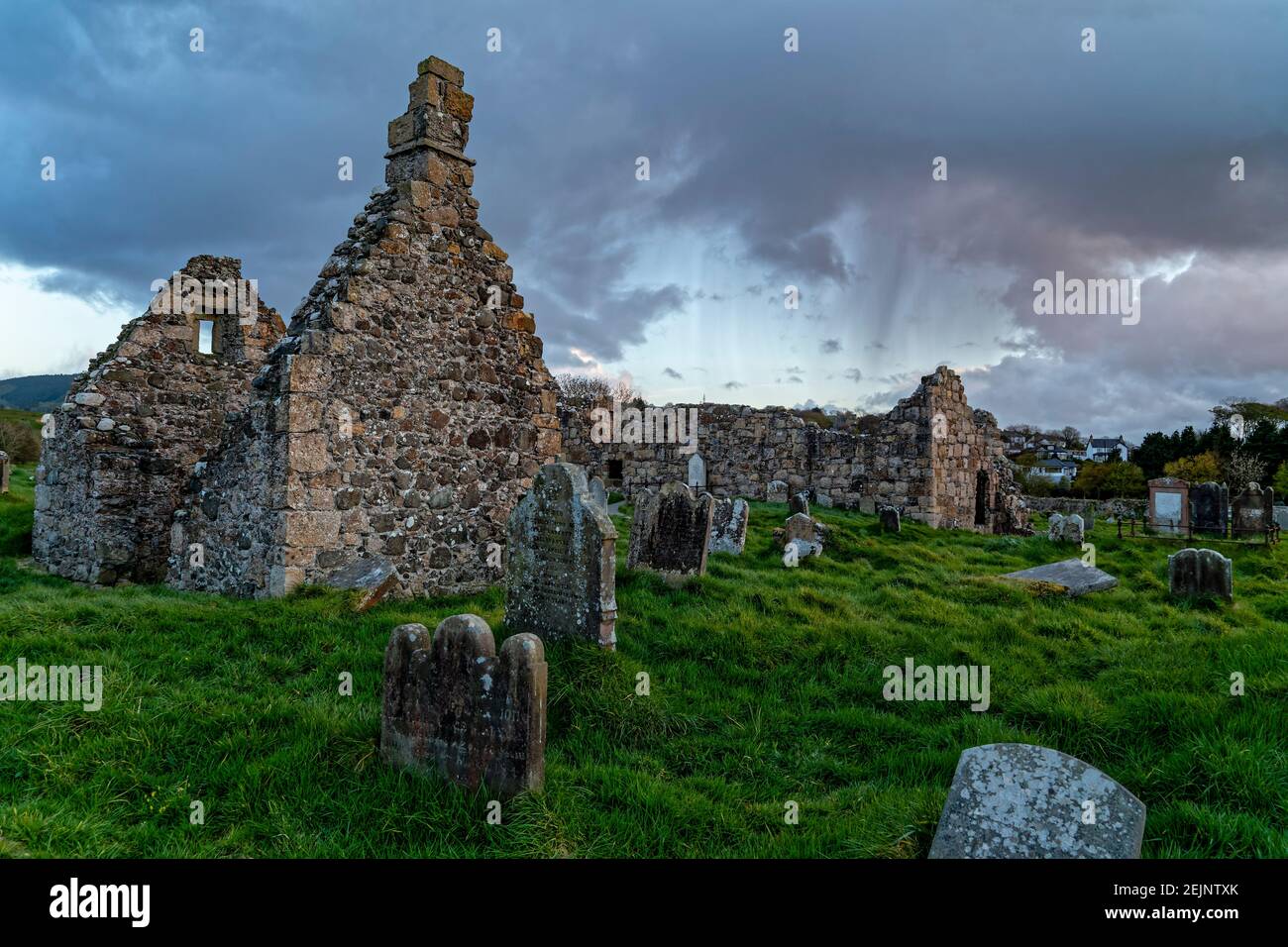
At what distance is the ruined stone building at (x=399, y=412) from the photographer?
28.3 ft

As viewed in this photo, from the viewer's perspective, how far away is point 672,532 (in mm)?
11148

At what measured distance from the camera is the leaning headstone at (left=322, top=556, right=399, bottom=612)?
8609 mm

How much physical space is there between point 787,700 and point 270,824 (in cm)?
432

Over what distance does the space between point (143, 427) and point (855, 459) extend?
16.6 m

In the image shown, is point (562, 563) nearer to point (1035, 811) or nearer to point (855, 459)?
point (1035, 811)

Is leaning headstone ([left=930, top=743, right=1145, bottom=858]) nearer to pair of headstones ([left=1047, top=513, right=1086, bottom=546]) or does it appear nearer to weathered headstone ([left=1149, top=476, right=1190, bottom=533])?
pair of headstones ([left=1047, top=513, right=1086, bottom=546])

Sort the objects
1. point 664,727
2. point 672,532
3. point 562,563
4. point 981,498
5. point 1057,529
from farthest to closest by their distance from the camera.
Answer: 1. point 981,498
2. point 1057,529
3. point 672,532
4. point 562,563
5. point 664,727

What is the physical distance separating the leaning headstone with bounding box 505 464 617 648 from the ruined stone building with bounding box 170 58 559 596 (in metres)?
2.31

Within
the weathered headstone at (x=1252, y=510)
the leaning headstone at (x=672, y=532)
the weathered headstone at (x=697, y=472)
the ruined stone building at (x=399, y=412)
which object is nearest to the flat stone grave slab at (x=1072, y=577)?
the leaning headstone at (x=672, y=532)
